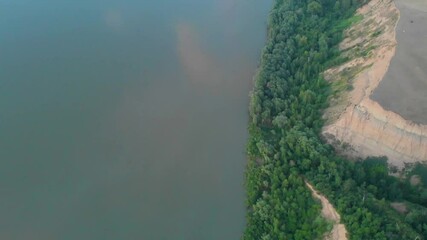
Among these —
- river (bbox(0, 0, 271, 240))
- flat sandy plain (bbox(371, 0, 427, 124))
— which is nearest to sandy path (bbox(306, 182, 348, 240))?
river (bbox(0, 0, 271, 240))

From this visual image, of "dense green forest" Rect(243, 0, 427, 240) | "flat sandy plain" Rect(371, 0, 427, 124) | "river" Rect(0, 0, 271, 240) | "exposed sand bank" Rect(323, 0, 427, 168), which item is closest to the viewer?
"dense green forest" Rect(243, 0, 427, 240)

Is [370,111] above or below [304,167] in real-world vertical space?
above

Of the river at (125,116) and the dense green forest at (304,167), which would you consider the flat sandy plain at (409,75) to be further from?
the river at (125,116)

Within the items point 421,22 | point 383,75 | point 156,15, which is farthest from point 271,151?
point 156,15

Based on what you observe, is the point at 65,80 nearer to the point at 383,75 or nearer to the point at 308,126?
the point at 308,126

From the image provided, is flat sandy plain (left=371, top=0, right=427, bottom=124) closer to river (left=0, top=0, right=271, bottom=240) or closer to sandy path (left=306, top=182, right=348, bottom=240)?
sandy path (left=306, top=182, right=348, bottom=240)

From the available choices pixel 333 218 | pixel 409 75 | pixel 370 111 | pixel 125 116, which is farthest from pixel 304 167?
pixel 125 116

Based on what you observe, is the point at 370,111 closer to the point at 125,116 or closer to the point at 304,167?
the point at 304,167
